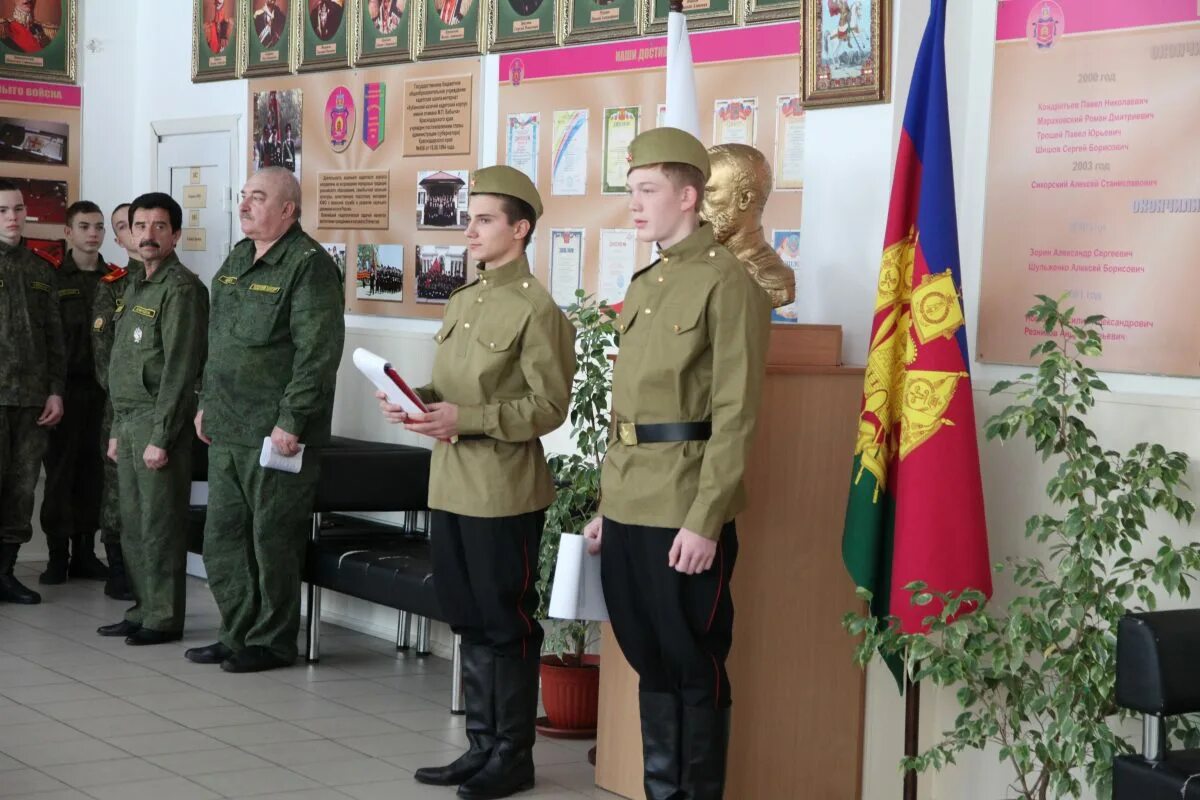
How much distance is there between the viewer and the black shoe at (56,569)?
764 cm

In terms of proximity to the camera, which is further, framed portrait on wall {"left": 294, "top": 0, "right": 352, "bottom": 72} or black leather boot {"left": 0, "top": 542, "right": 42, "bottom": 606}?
black leather boot {"left": 0, "top": 542, "right": 42, "bottom": 606}

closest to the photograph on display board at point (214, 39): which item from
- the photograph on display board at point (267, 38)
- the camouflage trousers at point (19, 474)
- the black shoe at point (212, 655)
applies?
the photograph on display board at point (267, 38)

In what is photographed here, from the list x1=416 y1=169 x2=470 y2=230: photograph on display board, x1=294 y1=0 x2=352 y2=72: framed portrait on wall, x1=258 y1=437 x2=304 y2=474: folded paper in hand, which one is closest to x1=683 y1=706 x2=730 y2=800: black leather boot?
x1=258 y1=437 x2=304 y2=474: folded paper in hand

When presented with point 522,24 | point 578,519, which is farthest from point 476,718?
point 522,24

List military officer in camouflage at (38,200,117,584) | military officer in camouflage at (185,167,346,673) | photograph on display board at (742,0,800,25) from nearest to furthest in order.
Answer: photograph on display board at (742,0,800,25) < military officer in camouflage at (185,167,346,673) < military officer in camouflage at (38,200,117,584)

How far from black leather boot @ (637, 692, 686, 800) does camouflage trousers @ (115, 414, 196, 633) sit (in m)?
2.92

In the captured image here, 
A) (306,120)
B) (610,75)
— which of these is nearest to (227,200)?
(306,120)

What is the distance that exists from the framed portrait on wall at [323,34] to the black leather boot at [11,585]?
2.51 m

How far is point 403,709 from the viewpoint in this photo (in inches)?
216

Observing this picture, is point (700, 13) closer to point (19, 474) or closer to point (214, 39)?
point (214, 39)

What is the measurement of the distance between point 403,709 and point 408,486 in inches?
41.0

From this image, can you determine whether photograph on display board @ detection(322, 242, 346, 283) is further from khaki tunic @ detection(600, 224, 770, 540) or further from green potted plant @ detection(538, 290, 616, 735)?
khaki tunic @ detection(600, 224, 770, 540)

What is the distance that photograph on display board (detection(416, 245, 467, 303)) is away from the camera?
6.46 metres

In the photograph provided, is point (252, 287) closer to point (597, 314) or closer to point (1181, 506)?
point (597, 314)
